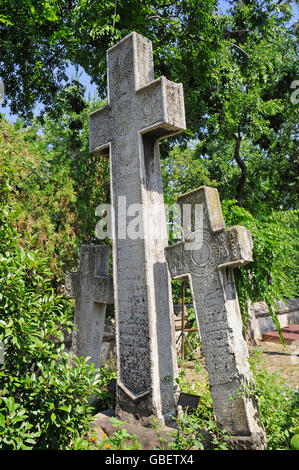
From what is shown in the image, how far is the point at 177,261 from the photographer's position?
367 cm

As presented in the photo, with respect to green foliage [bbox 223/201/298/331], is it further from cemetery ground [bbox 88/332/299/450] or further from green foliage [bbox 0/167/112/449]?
green foliage [bbox 0/167/112/449]

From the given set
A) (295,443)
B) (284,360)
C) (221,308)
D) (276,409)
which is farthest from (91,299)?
(284,360)

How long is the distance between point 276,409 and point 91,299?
237 cm

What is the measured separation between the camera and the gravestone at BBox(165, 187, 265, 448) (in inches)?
122

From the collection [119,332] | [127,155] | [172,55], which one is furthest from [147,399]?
[172,55]

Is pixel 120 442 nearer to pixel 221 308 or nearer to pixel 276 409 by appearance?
pixel 221 308

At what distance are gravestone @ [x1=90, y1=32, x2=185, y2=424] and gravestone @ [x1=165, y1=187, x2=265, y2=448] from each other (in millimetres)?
384

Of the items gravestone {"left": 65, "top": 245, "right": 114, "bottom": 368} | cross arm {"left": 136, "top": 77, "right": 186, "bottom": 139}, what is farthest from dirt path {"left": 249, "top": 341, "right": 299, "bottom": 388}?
cross arm {"left": 136, "top": 77, "right": 186, "bottom": 139}

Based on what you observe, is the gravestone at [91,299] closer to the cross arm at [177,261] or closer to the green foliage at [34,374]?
the cross arm at [177,261]

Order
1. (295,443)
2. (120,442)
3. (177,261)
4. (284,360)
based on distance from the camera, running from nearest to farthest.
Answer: (295,443)
(120,442)
(177,261)
(284,360)

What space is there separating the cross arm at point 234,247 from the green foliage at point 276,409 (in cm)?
90

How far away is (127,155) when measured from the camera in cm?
409

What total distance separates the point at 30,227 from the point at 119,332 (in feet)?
13.7
